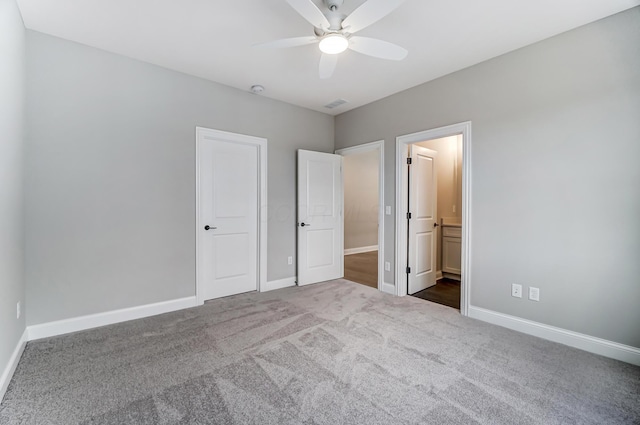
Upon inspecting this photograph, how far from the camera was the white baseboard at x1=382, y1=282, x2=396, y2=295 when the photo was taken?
12.5ft

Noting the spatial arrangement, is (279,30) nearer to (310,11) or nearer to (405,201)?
(310,11)

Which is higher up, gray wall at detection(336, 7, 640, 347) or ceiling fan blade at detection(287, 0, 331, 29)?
ceiling fan blade at detection(287, 0, 331, 29)

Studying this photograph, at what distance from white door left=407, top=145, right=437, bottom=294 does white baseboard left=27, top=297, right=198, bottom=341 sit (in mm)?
2849

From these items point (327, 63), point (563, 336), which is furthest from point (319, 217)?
point (563, 336)

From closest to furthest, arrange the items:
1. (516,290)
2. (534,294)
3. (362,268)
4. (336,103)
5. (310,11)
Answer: (310,11) → (534,294) → (516,290) → (336,103) → (362,268)

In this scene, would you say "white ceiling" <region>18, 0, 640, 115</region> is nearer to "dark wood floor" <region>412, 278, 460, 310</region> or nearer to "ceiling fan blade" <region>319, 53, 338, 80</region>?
"ceiling fan blade" <region>319, 53, 338, 80</region>

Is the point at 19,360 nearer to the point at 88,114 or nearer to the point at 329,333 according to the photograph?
the point at 88,114


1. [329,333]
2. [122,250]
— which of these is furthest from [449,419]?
[122,250]

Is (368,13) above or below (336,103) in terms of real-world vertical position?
below

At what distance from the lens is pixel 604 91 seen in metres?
2.26

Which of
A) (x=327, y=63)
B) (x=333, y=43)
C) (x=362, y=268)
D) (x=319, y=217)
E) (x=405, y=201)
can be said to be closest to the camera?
(x=333, y=43)

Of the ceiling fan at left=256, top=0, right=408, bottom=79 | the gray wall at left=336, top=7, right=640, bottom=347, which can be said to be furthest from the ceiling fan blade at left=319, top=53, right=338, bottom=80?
the gray wall at left=336, top=7, right=640, bottom=347

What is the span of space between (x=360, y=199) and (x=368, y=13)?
19.4 feet

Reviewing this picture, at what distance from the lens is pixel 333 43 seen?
2086mm
